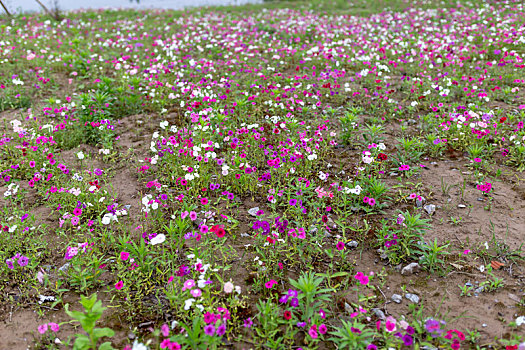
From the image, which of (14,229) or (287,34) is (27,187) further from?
(287,34)

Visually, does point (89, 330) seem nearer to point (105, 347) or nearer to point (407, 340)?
point (105, 347)

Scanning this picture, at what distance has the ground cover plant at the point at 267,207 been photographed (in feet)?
10.2

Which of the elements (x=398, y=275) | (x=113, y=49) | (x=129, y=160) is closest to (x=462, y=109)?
(x=398, y=275)

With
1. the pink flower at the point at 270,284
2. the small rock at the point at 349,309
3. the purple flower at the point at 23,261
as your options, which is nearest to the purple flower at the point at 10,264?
the purple flower at the point at 23,261

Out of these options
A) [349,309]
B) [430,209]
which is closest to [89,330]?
[349,309]

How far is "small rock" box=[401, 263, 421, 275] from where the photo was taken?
3.65 meters

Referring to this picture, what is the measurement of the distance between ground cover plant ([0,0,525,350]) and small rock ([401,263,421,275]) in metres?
0.01

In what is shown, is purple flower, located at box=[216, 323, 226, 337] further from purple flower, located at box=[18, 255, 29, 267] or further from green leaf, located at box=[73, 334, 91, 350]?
purple flower, located at box=[18, 255, 29, 267]

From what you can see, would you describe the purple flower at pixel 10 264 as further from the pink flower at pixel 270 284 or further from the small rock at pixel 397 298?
the small rock at pixel 397 298

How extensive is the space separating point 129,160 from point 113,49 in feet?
22.4

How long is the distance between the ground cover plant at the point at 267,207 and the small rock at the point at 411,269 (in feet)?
0.04

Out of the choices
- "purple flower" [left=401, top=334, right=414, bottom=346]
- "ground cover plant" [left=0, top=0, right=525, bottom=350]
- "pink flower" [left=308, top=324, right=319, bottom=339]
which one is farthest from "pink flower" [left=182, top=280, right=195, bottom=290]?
"purple flower" [left=401, top=334, right=414, bottom=346]

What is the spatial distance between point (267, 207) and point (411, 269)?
1.84 metres

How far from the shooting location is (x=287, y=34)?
11.9 m
